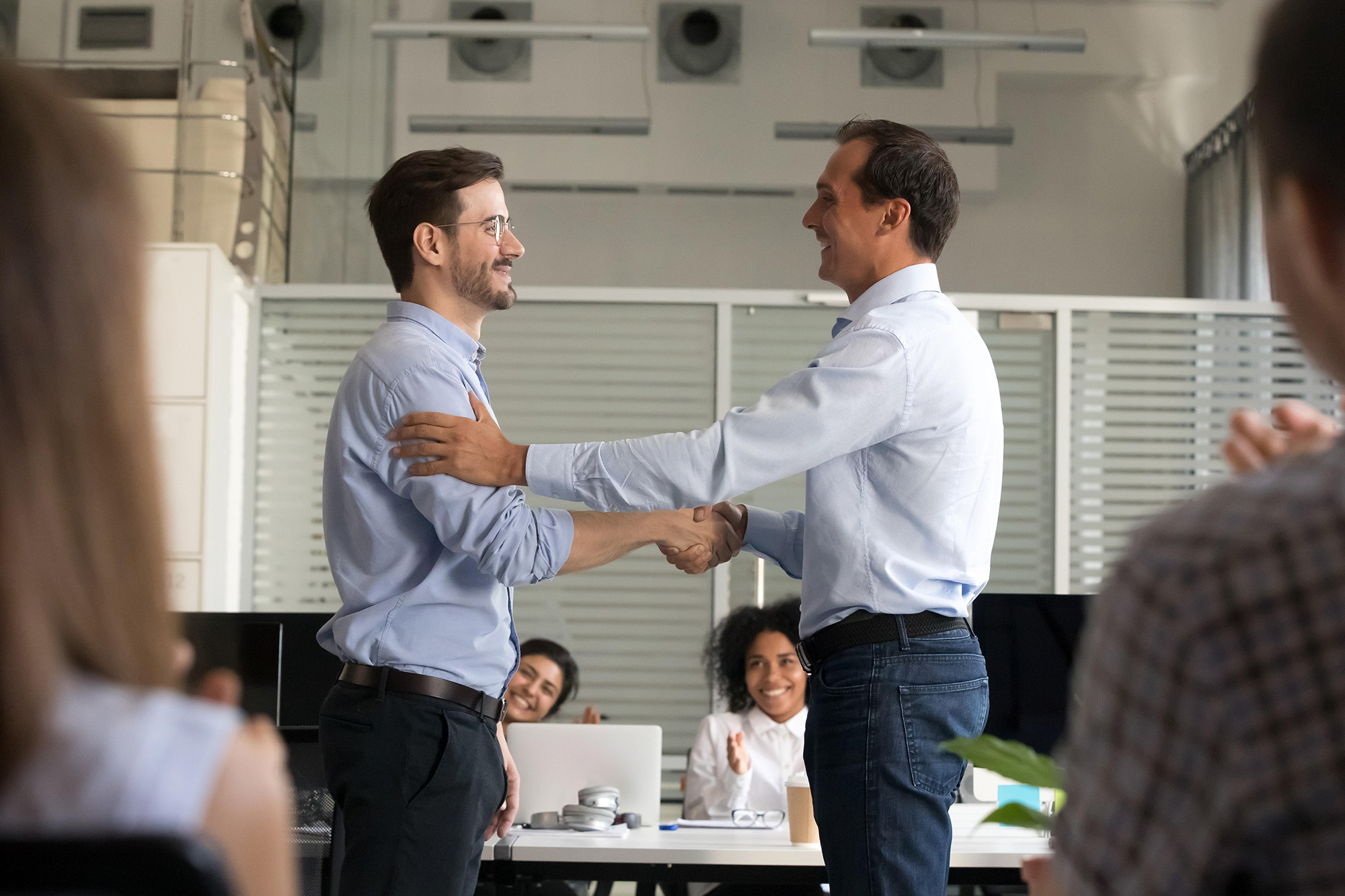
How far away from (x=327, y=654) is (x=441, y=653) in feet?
3.57

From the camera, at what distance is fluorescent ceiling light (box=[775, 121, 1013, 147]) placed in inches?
233

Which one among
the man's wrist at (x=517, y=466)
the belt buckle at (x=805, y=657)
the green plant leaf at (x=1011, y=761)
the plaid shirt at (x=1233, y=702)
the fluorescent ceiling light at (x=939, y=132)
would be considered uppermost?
the fluorescent ceiling light at (x=939, y=132)

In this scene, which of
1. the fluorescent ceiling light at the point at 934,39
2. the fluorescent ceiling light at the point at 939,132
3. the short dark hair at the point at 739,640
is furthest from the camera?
the fluorescent ceiling light at the point at 939,132

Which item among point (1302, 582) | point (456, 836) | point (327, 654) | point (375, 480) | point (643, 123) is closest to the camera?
point (1302, 582)

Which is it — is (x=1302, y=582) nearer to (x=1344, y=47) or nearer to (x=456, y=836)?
(x=1344, y=47)

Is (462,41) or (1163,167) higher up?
(462,41)

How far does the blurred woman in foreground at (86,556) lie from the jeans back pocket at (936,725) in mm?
1297

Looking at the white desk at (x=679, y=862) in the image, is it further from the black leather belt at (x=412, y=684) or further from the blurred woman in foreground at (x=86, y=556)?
the blurred woman in foreground at (x=86, y=556)

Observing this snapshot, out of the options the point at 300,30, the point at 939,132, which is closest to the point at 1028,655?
the point at 939,132

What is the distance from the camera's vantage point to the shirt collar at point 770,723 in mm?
4098

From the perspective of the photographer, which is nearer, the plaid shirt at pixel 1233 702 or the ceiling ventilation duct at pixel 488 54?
the plaid shirt at pixel 1233 702

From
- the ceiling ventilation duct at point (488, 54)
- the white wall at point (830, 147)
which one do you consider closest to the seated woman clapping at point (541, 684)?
the white wall at point (830, 147)

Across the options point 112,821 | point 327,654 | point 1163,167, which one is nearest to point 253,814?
point 112,821

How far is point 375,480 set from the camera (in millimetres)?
1911
